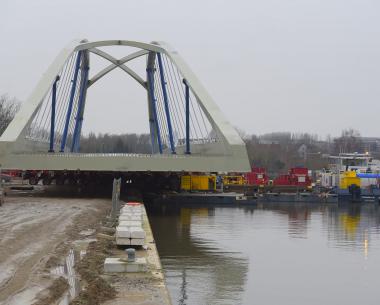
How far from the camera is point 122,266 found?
10.9 metres

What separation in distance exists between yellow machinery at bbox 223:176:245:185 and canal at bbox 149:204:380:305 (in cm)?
3353

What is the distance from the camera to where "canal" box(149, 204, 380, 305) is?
13992 mm

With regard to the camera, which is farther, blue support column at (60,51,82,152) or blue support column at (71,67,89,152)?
blue support column at (71,67,89,152)

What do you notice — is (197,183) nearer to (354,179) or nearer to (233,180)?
(233,180)

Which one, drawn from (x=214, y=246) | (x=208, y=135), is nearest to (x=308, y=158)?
(x=208, y=135)

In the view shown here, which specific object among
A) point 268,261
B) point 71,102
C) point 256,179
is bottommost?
point 268,261

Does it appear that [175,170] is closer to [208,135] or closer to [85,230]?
[208,135]

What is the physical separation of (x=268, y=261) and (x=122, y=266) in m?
8.84

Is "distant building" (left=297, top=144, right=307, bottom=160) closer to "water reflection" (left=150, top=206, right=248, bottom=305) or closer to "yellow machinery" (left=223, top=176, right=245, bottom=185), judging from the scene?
"yellow machinery" (left=223, top=176, right=245, bottom=185)

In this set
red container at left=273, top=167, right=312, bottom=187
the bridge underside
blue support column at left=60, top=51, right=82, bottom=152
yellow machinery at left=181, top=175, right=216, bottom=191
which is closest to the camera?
the bridge underside

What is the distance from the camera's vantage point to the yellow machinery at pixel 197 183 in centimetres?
5338

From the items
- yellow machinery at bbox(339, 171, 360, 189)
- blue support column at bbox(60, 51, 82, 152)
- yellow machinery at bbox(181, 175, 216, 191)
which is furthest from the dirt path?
yellow machinery at bbox(339, 171, 360, 189)

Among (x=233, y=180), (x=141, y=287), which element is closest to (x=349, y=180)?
(x=233, y=180)

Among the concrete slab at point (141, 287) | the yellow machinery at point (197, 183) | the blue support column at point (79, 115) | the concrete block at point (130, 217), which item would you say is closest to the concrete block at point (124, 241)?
the concrete slab at point (141, 287)
